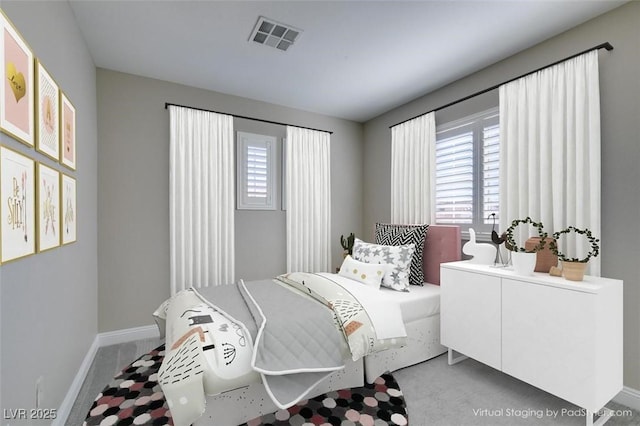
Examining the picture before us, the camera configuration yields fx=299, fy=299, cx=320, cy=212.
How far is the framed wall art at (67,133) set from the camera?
182cm

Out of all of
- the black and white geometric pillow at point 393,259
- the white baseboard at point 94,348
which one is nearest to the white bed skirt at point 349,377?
the black and white geometric pillow at point 393,259

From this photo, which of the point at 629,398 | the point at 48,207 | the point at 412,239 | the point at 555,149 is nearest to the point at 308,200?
the point at 412,239

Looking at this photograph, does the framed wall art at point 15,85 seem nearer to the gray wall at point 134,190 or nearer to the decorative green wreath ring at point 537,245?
the gray wall at point 134,190

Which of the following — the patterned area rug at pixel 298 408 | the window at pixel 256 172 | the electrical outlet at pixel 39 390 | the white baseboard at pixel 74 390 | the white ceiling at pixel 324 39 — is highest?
the white ceiling at pixel 324 39

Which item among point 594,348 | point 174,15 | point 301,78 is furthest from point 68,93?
point 594,348

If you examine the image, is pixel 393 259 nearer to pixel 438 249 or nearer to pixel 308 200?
pixel 438 249

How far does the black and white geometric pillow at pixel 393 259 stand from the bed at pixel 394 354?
8cm

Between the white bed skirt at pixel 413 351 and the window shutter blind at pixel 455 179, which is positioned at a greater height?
the window shutter blind at pixel 455 179

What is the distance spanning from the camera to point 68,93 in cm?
202

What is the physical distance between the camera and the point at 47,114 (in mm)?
1591

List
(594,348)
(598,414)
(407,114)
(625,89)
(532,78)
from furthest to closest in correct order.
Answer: (407,114), (532,78), (625,89), (598,414), (594,348)

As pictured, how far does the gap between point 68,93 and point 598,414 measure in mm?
4043

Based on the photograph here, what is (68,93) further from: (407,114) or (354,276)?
(407,114)

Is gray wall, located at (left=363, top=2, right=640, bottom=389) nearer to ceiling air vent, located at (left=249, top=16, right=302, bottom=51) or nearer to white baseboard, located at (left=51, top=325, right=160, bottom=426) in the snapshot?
ceiling air vent, located at (left=249, top=16, right=302, bottom=51)
